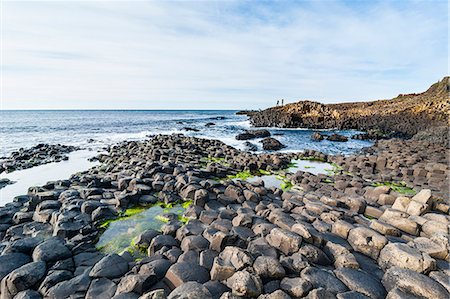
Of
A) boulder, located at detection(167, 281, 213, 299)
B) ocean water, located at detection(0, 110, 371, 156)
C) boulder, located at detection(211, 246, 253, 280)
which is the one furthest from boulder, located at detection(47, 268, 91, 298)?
ocean water, located at detection(0, 110, 371, 156)

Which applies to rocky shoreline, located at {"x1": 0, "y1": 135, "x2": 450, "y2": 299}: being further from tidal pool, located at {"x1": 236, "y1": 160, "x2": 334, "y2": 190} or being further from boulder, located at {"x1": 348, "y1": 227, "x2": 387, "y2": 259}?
tidal pool, located at {"x1": 236, "y1": 160, "x2": 334, "y2": 190}

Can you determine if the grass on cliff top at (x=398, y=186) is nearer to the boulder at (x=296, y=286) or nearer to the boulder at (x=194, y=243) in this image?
the boulder at (x=296, y=286)

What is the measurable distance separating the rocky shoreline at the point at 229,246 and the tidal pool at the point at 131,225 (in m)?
0.16

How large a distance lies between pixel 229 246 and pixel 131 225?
8.67 feet

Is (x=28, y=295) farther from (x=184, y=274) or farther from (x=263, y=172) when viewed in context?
(x=263, y=172)

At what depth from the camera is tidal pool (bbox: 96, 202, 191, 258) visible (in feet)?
15.5

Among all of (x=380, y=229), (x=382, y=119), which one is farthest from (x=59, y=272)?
(x=382, y=119)

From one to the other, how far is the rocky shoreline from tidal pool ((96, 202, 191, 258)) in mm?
165

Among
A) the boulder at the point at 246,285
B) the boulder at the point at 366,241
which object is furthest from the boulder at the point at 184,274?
the boulder at the point at 366,241

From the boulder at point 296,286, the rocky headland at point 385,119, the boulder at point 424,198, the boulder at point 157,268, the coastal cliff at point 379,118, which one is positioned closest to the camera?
the boulder at point 296,286

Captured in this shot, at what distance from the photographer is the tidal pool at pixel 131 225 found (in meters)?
4.74

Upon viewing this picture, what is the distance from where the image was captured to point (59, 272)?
3654 millimetres

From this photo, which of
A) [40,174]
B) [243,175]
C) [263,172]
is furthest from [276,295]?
[40,174]

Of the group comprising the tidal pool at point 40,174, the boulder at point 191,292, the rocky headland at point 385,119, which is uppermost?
the rocky headland at point 385,119
